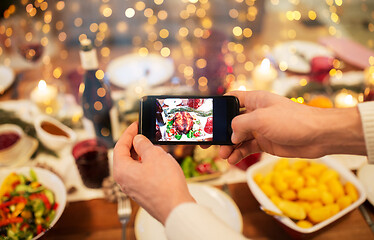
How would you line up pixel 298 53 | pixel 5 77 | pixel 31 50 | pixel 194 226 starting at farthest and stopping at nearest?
pixel 298 53 → pixel 5 77 → pixel 31 50 → pixel 194 226

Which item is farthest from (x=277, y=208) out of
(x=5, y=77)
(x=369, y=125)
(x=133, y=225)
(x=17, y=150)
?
(x=5, y=77)

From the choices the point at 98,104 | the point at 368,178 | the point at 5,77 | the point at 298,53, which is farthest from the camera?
the point at 298,53

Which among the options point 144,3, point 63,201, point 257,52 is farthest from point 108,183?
point 144,3

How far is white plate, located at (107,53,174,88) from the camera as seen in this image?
4.84 feet

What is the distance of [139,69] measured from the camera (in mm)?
1554

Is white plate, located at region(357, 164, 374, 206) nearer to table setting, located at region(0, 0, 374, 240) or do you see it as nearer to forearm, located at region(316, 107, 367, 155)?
table setting, located at region(0, 0, 374, 240)

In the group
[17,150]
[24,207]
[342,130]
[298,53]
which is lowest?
[24,207]

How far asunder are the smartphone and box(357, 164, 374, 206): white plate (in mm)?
536

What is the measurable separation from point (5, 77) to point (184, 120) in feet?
4.01

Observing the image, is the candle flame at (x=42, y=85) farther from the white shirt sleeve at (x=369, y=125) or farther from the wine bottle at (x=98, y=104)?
the white shirt sleeve at (x=369, y=125)

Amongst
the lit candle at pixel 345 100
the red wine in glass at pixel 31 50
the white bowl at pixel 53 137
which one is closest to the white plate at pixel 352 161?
the lit candle at pixel 345 100

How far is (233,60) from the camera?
1.60 metres

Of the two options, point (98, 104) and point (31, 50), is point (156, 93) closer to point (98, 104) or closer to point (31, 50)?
point (98, 104)

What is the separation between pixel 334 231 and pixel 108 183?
79cm
